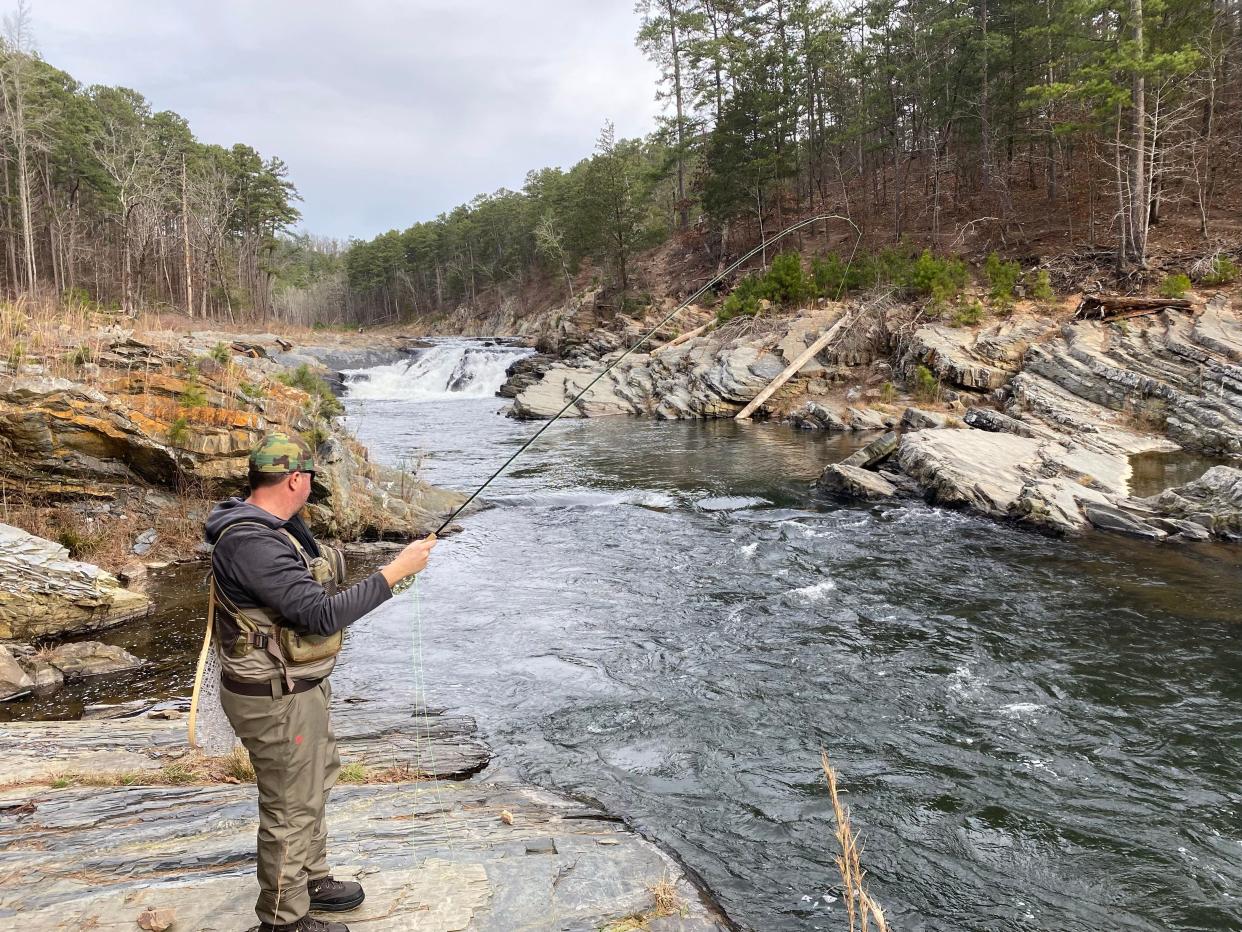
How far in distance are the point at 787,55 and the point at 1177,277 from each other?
24684 mm

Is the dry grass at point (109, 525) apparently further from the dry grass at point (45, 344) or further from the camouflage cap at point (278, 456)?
the camouflage cap at point (278, 456)

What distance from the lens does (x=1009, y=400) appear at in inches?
699

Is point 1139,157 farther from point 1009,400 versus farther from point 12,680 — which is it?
point 12,680

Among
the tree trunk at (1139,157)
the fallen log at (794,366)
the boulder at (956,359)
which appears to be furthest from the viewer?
the fallen log at (794,366)

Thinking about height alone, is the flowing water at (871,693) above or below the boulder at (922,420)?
below

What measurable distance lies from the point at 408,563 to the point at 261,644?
0.60 meters

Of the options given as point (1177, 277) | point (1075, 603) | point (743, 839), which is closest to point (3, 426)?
point (743, 839)

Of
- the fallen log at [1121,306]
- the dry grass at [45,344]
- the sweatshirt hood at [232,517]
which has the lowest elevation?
the sweatshirt hood at [232,517]

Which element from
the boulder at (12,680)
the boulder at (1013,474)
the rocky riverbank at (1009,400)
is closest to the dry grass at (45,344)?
the boulder at (12,680)

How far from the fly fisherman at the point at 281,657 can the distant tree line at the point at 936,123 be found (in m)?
23.2

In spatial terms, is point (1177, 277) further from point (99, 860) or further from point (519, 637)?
point (99, 860)

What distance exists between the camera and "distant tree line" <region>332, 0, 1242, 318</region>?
21.8 meters

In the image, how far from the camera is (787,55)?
3634 cm

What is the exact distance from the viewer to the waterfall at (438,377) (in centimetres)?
3581
